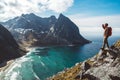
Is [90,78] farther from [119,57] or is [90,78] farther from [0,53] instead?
[0,53]

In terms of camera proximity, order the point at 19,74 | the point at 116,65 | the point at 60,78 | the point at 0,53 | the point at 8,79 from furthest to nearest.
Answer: the point at 0,53, the point at 19,74, the point at 8,79, the point at 60,78, the point at 116,65

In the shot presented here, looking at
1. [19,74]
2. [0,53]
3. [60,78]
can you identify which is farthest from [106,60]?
[0,53]

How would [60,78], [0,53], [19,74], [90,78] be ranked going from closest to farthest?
[90,78]
[60,78]
[19,74]
[0,53]

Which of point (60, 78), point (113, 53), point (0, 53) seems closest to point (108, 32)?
point (113, 53)

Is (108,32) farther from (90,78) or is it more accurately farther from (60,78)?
(60,78)

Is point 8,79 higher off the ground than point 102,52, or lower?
lower

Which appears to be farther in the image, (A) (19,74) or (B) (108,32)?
(A) (19,74)

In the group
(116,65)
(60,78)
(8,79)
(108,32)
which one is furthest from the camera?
(8,79)

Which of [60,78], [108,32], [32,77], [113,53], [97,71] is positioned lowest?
[32,77]

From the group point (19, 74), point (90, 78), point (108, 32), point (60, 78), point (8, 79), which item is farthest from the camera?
point (19, 74)
